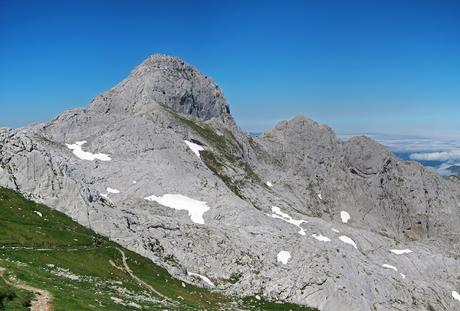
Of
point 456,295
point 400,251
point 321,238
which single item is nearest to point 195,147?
point 321,238

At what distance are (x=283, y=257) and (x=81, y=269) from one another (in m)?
56.7

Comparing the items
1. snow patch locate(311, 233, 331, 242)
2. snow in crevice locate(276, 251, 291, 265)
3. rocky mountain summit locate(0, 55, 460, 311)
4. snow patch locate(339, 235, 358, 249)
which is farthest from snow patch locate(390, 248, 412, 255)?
snow in crevice locate(276, 251, 291, 265)

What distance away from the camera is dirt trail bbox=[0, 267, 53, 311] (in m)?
29.2

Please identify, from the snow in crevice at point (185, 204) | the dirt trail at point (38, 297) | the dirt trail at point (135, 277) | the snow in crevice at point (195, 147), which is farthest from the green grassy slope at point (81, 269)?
the snow in crevice at point (195, 147)

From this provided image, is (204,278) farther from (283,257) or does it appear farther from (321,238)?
(321,238)

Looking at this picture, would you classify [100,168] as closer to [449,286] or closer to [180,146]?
[180,146]

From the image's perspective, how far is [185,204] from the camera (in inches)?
4820

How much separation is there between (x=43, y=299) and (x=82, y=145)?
123373 mm

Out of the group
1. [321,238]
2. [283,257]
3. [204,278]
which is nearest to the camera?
[204,278]

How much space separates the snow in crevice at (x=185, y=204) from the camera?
11943 cm

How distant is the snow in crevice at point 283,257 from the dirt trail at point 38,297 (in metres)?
75.2

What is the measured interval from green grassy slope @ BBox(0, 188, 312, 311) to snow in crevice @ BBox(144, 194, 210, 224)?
4120 centimetres

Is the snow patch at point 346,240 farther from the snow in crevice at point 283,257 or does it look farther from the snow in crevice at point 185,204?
the snow in crevice at point 185,204

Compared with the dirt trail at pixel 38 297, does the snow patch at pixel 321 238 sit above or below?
below
